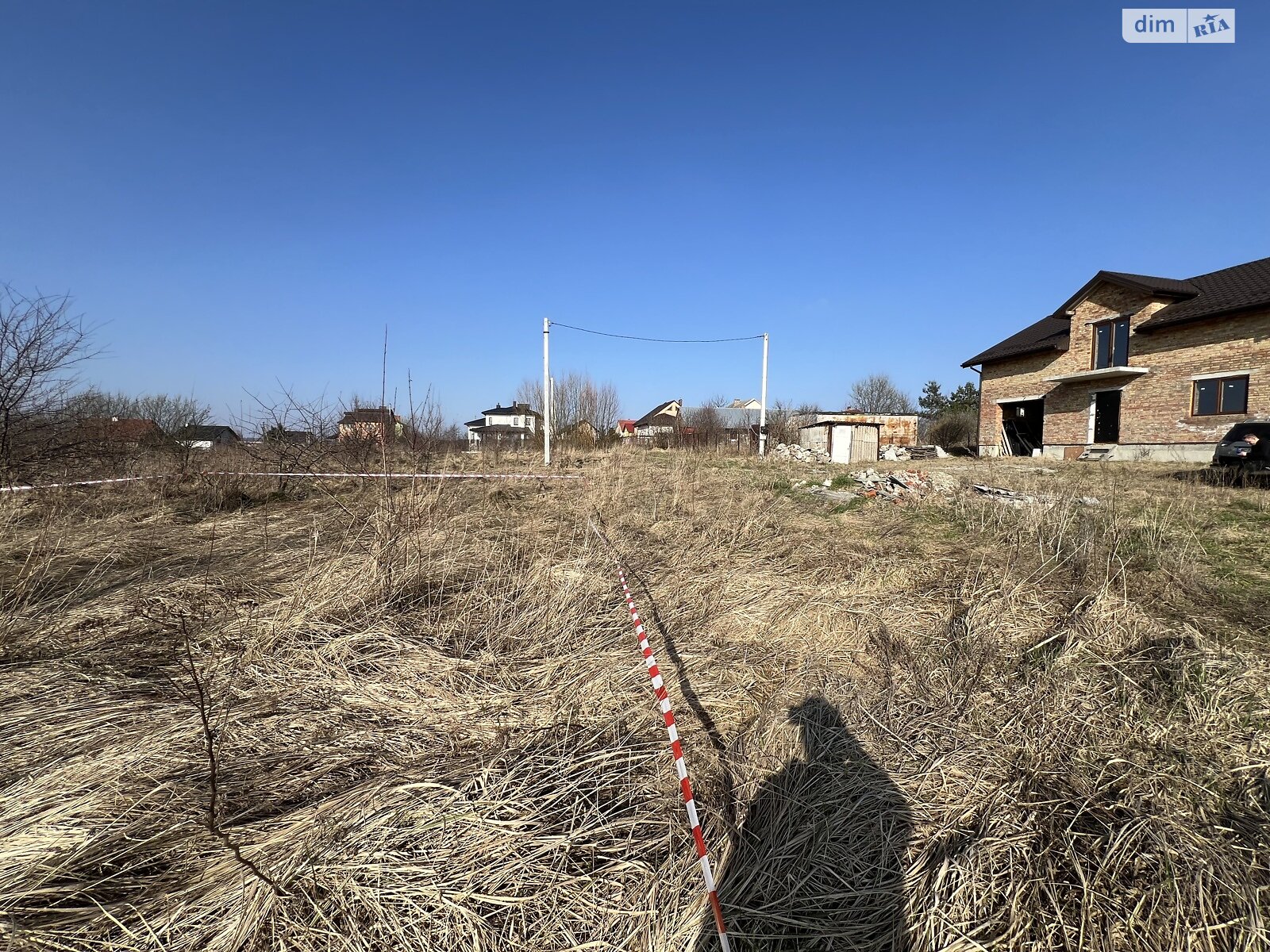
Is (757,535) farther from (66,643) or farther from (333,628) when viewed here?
(66,643)

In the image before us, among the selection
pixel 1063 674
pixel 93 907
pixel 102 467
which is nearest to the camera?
pixel 93 907

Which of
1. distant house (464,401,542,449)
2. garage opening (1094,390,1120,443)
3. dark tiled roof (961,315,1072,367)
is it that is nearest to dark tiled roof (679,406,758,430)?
Result: distant house (464,401,542,449)

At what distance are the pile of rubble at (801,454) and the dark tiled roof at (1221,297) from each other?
12.4 metres

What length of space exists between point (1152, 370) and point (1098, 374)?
60.4 inches

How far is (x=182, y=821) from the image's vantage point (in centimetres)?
195

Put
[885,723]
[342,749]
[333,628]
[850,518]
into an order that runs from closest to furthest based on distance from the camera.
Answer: [342,749] < [885,723] < [333,628] < [850,518]

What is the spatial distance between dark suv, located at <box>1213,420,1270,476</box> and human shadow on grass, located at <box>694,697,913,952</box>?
Answer: 46.8 ft

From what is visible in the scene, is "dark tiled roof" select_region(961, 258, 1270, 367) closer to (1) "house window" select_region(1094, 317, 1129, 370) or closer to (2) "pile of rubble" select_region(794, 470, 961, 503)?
(1) "house window" select_region(1094, 317, 1129, 370)

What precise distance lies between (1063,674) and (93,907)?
4440mm

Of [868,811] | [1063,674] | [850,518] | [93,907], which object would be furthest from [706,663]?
[850,518]

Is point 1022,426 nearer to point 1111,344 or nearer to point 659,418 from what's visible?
point 1111,344

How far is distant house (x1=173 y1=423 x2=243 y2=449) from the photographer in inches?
462

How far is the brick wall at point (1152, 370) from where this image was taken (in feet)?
57.0

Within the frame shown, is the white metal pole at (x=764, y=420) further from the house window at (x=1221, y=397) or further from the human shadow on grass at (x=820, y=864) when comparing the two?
A: the human shadow on grass at (x=820, y=864)
